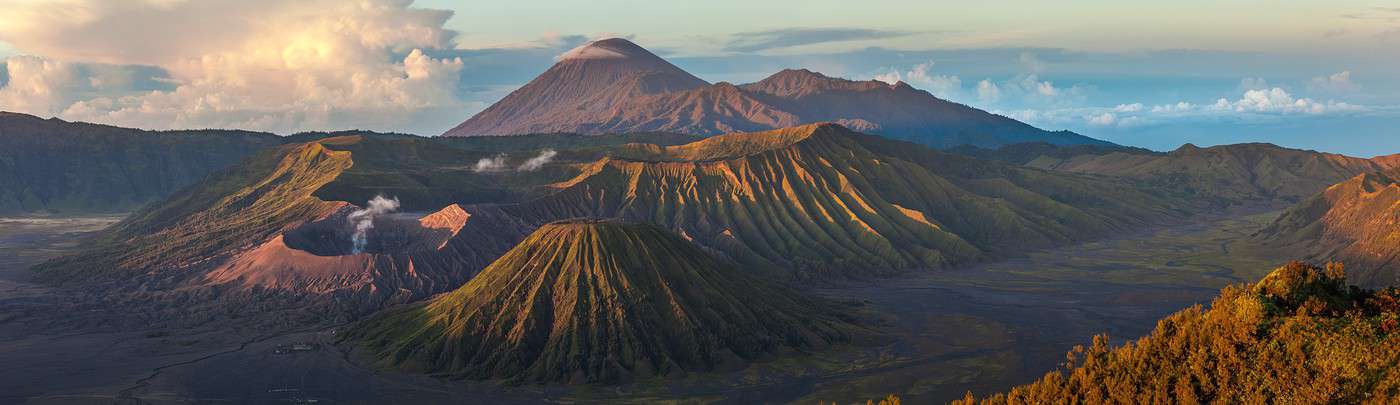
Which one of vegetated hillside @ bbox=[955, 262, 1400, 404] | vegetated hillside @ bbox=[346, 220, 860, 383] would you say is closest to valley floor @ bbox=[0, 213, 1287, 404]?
vegetated hillside @ bbox=[346, 220, 860, 383]

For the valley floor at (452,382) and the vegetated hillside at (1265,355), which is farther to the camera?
the valley floor at (452,382)

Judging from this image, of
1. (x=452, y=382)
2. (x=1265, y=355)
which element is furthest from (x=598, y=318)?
(x=1265, y=355)

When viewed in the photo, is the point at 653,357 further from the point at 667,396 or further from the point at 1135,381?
the point at 1135,381

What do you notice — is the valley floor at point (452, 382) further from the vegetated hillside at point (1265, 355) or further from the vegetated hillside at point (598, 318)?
the vegetated hillside at point (1265, 355)

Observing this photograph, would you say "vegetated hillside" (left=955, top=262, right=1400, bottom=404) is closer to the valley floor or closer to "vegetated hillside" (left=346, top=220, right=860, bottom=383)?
the valley floor

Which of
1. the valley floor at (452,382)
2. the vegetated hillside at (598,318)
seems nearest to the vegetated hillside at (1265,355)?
the valley floor at (452,382)

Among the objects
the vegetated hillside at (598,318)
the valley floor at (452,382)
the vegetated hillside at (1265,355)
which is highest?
the vegetated hillside at (1265,355)
